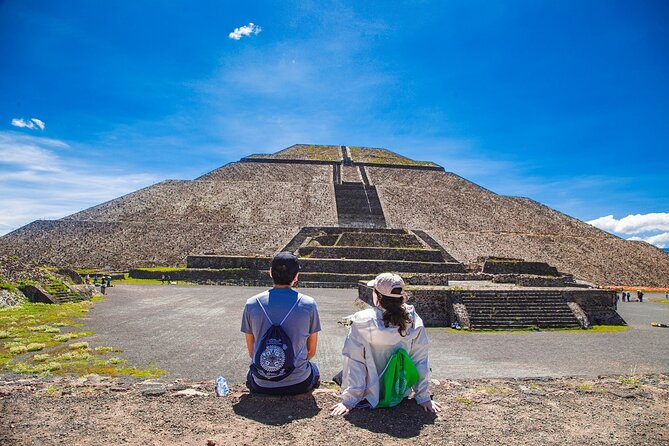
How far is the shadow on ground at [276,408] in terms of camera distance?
3.84 m

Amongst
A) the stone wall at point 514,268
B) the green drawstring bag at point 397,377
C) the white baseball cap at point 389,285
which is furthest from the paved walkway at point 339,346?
the stone wall at point 514,268

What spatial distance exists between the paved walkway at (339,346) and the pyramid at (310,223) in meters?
16.3

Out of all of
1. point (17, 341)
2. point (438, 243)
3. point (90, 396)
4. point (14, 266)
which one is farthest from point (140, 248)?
point (90, 396)

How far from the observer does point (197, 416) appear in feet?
12.9

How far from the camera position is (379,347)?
400cm

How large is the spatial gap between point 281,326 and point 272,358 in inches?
11.7

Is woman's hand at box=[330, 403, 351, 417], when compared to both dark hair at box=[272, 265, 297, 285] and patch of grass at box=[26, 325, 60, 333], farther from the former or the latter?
patch of grass at box=[26, 325, 60, 333]

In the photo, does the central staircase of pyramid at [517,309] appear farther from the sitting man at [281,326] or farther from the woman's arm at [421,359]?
the sitting man at [281,326]

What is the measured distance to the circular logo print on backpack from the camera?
12.7 ft

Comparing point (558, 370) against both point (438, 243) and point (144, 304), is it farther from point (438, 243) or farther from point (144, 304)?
point (438, 243)

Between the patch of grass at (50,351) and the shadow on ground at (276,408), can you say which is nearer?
the shadow on ground at (276,408)

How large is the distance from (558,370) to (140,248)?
2966cm

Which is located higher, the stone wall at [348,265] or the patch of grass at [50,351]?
the stone wall at [348,265]

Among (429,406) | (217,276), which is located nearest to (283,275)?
(429,406)
